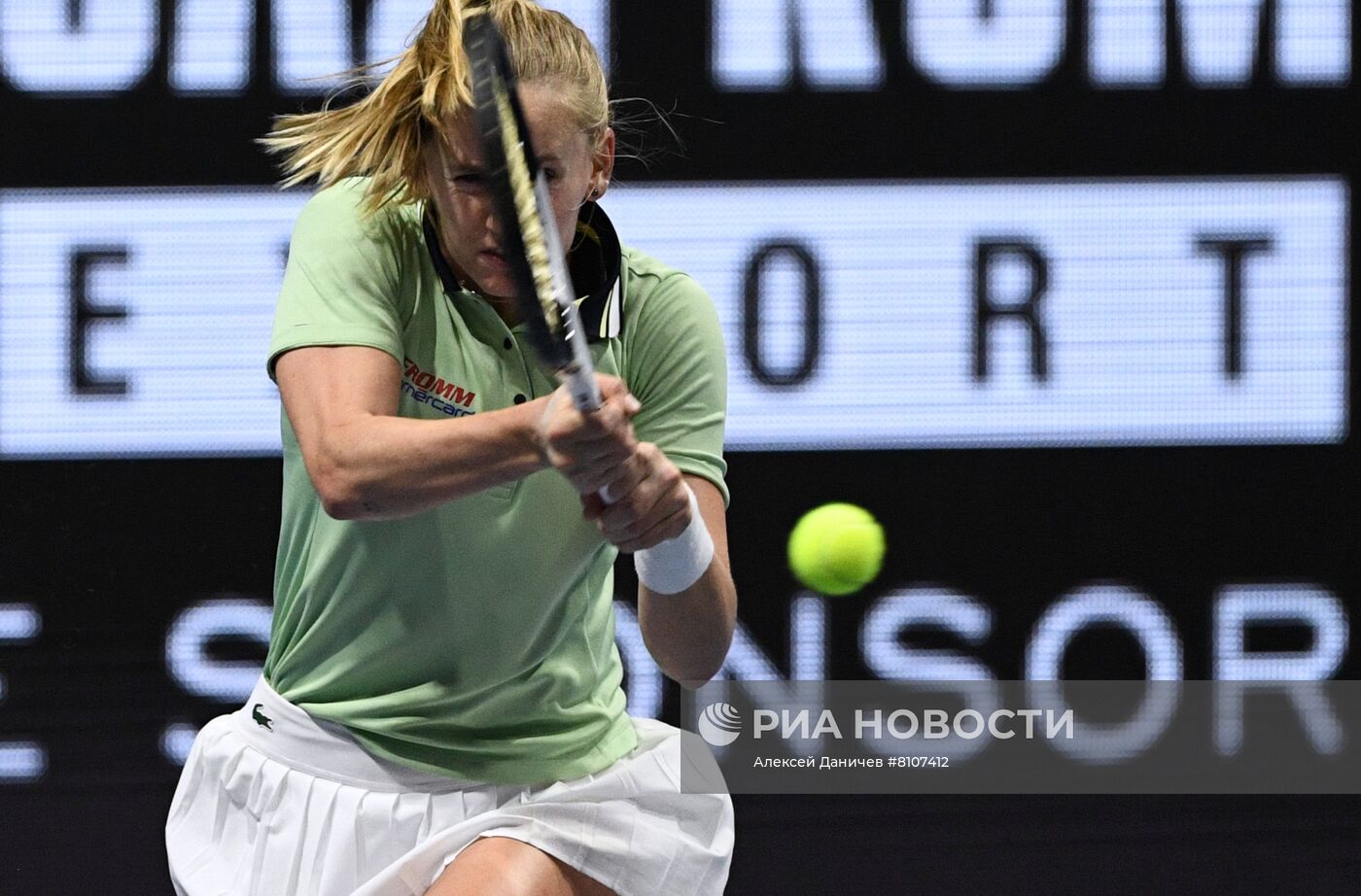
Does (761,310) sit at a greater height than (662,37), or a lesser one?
lesser

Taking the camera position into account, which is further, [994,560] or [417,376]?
[994,560]

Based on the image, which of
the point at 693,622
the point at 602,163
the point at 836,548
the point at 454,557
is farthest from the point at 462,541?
the point at 836,548

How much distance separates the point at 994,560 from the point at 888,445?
26 centimetres

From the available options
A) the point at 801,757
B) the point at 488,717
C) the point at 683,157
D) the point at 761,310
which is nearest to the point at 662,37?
the point at 683,157

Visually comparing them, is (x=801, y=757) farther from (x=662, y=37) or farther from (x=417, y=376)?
(x=417, y=376)

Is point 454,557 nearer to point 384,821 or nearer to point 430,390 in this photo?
point 430,390

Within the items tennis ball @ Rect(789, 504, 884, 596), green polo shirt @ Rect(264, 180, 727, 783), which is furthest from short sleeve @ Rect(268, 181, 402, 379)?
tennis ball @ Rect(789, 504, 884, 596)

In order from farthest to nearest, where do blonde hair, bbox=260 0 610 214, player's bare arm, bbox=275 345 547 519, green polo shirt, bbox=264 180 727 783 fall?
green polo shirt, bbox=264 180 727 783 → blonde hair, bbox=260 0 610 214 → player's bare arm, bbox=275 345 547 519

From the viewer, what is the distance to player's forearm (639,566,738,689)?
1852 mm

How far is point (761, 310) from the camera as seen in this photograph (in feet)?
9.88

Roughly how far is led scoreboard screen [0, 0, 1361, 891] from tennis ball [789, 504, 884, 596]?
0.04 meters

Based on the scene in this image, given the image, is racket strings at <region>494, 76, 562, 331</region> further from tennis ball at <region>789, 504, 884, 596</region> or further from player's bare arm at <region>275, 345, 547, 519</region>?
tennis ball at <region>789, 504, 884, 596</region>

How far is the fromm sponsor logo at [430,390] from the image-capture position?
5.91 ft

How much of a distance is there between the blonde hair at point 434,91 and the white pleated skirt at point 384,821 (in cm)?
57
